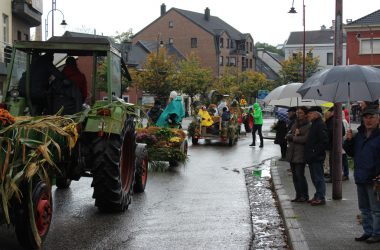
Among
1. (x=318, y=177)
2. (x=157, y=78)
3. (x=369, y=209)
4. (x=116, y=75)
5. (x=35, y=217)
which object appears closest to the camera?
(x=35, y=217)

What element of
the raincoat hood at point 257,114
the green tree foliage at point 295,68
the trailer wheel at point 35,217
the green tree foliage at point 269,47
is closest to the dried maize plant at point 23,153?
the trailer wheel at point 35,217

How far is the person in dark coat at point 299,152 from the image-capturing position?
893 centimetres

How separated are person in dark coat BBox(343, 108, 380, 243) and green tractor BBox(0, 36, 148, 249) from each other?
10.4 ft

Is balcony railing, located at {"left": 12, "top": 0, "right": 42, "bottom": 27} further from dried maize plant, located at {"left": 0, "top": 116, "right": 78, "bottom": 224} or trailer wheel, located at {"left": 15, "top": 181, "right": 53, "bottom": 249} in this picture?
trailer wheel, located at {"left": 15, "top": 181, "right": 53, "bottom": 249}

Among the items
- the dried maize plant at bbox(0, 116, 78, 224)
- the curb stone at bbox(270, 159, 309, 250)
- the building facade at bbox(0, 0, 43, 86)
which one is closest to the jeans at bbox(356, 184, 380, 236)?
the curb stone at bbox(270, 159, 309, 250)

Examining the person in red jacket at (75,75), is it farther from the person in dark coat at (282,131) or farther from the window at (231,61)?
the window at (231,61)

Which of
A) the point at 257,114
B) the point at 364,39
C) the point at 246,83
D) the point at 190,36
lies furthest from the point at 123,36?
the point at 257,114

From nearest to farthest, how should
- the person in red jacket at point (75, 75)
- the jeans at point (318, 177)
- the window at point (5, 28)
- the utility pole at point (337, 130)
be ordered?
the person in red jacket at point (75, 75) → the jeans at point (318, 177) → the utility pole at point (337, 130) → the window at point (5, 28)

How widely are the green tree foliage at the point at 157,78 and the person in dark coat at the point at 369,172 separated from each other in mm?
46357

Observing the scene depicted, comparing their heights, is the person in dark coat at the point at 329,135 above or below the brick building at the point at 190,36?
below

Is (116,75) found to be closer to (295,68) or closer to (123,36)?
(295,68)

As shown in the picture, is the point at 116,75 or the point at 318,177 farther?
the point at 116,75

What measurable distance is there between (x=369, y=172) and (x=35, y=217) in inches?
145

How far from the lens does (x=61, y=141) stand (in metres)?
6.88
